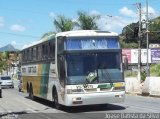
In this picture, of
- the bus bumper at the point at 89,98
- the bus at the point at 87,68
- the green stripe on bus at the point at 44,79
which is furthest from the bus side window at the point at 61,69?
the green stripe on bus at the point at 44,79

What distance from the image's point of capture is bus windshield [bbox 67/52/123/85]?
736 inches

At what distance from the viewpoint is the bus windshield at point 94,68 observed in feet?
61.4

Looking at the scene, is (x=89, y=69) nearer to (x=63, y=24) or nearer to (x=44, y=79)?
(x=44, y=79)

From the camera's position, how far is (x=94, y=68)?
1891 cm

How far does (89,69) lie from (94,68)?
8.7 inches

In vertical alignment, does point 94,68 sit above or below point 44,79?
above

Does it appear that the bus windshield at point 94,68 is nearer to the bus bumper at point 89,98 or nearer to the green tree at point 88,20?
the bus bumper at point 89,98

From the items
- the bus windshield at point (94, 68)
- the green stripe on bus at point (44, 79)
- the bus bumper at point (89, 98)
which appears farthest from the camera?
the green stripe on bus at point (44, 79)

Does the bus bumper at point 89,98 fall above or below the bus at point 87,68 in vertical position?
below

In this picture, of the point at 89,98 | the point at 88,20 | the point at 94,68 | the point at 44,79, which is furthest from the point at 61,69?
the point at 88,20

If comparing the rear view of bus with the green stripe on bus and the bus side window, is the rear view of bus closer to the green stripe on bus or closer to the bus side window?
the bus side window

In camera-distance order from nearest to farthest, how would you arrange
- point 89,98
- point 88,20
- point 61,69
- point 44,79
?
point 89,98, point 61,69, point 44,79, point 88,20

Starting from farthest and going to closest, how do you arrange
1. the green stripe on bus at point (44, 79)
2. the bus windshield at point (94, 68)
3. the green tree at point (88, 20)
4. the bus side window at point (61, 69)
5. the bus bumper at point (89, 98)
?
the green tree at point (88, 20) → the green stripe on bus at point (44, 79) → the bus side window at point (61, 69) → the bus windshield at point (94, 68) → the bus bumper at point (89, 98)

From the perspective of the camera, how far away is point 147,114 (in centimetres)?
1694
